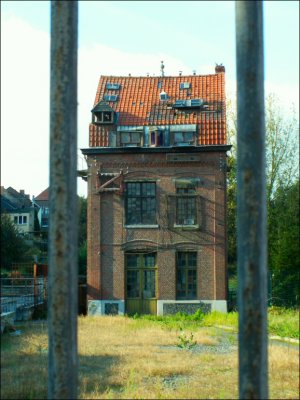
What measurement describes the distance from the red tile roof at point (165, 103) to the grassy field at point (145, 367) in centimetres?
1244

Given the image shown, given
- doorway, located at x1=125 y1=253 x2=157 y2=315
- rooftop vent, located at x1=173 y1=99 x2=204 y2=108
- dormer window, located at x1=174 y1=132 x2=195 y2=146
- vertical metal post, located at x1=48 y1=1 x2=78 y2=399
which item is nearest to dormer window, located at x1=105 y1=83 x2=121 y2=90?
rooftop vent, located at x1=173 y1=99 x2=204 y2=108

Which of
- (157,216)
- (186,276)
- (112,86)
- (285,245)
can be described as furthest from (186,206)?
(285,245)

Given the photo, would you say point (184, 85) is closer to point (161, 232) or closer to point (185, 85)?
point (185, 85)

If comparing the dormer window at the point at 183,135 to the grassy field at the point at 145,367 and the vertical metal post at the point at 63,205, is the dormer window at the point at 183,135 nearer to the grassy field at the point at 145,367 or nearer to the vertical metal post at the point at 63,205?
the grassy field at the point at 145,367

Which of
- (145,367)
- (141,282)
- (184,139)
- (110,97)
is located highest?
(110,97)

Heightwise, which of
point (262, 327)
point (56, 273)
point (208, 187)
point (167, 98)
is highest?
point (167, 98)

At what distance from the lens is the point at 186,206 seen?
26828 mm

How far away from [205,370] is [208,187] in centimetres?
1678

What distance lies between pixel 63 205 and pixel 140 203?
74.3 ft

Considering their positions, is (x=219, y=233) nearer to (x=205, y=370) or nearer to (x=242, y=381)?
(x=205, y=370)

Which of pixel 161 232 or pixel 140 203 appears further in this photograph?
pixel 140 203

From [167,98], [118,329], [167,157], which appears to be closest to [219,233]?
[167,157]

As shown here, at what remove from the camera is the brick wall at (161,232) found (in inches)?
1045

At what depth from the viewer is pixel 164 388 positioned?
8.42m
